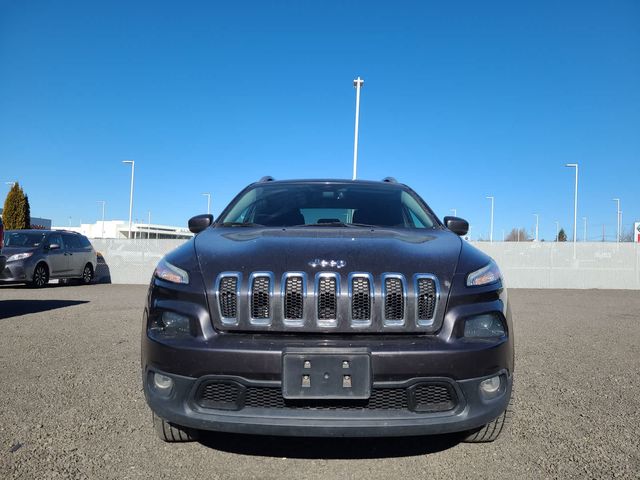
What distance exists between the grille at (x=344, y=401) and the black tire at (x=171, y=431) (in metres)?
0.52

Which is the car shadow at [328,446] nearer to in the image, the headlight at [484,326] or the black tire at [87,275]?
the headlight at [484,326]

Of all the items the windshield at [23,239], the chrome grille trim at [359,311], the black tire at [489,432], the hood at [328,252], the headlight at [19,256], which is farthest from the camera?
the windshield at [23,239]

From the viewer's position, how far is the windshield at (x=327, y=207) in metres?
3.78

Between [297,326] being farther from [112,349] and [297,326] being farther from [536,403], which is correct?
[112,349]

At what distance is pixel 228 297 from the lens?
2434 millimetres

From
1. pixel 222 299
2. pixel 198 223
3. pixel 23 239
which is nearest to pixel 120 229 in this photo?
pixel 23 239

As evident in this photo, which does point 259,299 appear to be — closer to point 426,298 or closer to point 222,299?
point 222,299

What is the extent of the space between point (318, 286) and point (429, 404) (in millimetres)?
758

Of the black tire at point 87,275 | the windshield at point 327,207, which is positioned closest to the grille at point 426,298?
the windshield at point 327,207

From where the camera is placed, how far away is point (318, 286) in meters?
2.40

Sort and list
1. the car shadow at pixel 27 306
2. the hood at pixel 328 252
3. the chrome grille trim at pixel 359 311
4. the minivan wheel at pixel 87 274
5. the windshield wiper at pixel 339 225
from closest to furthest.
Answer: the chrome grille trim at pixel 359 311
the hood at pixel 328 252
the windshield wiper at pixel 339 225
the car shadow at pixel 27 306
the minivan wheel at pixel 87 274

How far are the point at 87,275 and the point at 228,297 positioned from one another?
14.9 m

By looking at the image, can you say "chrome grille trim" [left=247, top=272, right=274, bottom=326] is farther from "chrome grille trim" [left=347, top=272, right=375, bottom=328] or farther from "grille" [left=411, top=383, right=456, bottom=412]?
"grille" [left=411, top=383, right=456, bottom=412]

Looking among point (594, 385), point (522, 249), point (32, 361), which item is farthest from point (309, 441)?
point (522, 249)
